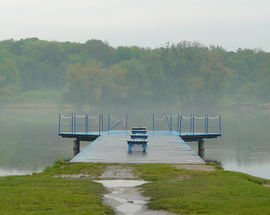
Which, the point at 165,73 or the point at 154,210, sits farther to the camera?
the point at 165,73

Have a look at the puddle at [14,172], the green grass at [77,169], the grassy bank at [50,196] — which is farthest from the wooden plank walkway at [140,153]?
the grassy bank at [50,196]

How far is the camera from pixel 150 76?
115 metres

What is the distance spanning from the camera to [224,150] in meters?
38.8

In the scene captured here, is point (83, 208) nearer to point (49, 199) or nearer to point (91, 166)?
point (49, 199)

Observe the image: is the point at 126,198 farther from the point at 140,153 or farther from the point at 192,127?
the point at 192,127

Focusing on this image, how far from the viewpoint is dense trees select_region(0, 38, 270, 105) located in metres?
111

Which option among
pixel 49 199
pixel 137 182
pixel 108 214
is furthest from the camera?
pixel 137 182

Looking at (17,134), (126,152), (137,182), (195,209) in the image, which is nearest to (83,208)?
(195,209)

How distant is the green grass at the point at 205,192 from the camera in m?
12.4

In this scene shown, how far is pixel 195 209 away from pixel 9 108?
10396 centimetres

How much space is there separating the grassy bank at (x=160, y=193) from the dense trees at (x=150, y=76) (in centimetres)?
9210

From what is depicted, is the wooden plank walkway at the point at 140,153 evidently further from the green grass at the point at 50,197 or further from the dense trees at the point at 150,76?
the dense trees at the point at 150,76

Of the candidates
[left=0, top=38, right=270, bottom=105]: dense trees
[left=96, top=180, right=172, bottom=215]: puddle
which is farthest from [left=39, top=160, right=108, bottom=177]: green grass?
[left=0, top=38, right=270, bottom=105]: dense trees

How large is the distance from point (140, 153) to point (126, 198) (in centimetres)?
1152
